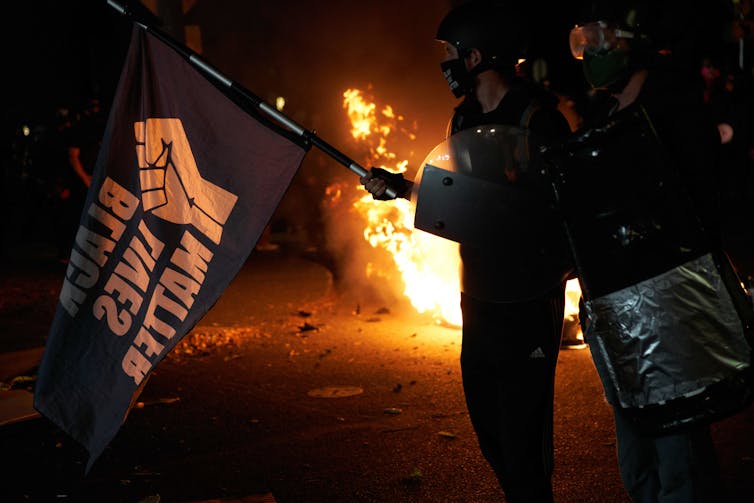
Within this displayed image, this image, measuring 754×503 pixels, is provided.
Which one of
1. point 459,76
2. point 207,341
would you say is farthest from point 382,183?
point 207,341

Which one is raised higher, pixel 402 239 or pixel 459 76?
pixel 402 239

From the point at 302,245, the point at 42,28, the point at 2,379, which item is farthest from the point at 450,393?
the point at 42,28

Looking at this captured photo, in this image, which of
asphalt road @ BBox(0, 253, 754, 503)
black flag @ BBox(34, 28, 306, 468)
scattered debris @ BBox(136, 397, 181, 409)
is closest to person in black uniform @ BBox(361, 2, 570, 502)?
black flag @ BBox(34, 28, 306, 468)

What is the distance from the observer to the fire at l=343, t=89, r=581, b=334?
8.01 meters

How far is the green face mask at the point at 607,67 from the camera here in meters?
2.85

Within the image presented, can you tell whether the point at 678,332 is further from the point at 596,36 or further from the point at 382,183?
the point at 382,183

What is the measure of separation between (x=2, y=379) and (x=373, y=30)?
888 centimetres

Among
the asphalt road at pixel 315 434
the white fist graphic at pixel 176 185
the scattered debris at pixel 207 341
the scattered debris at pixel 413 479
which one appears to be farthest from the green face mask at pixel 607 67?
the scattered debris at pixel 207 341

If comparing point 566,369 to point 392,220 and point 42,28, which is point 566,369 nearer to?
point 392,220

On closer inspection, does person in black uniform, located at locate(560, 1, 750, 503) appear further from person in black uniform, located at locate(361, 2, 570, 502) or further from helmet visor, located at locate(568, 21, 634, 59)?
person in black uniform, located at locate(361, 2, 570, 502)

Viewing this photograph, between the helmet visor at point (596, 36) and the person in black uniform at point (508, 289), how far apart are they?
0.83 feet

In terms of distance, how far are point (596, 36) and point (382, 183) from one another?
0.98 metres

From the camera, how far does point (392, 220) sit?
8.95m

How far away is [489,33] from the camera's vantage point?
10.7 feet
